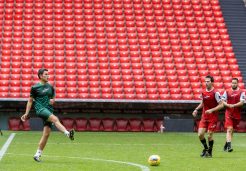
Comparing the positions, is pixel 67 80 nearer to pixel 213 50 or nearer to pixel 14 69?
pixel 14 69

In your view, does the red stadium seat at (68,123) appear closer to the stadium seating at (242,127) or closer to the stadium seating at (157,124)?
the stadium seating at (157,124)

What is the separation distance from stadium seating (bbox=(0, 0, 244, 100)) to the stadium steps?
1.43 feet

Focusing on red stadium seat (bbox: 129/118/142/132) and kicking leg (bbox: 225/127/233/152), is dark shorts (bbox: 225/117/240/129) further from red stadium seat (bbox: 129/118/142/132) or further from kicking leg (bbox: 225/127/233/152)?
red stadium seat (bbox: 129/118/142/132)

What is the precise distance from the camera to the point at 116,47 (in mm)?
34344

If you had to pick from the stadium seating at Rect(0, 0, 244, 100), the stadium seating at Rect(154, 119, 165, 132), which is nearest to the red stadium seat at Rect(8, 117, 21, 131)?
the stadium seating at Rect(0, 0, 244, 100)

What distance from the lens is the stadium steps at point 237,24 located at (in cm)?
3488

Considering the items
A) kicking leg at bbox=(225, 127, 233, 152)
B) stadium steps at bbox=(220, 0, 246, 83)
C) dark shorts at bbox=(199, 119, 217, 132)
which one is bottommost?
kicking leg at bbox=(225, 127, 233, 152)

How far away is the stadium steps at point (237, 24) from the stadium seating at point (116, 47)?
1.43 ft

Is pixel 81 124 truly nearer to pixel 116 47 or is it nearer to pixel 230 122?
pixel 116 47

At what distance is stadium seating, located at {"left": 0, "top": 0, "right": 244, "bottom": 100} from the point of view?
31562 mm

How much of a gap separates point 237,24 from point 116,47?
754 centimetres

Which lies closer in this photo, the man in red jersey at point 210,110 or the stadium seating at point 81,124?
the man in red jersey at point 210,110

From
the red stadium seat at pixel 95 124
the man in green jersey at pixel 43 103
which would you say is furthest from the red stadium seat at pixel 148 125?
the man in green jersey at pixel 43 103

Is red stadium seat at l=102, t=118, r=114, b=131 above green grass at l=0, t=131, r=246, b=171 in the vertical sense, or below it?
below
